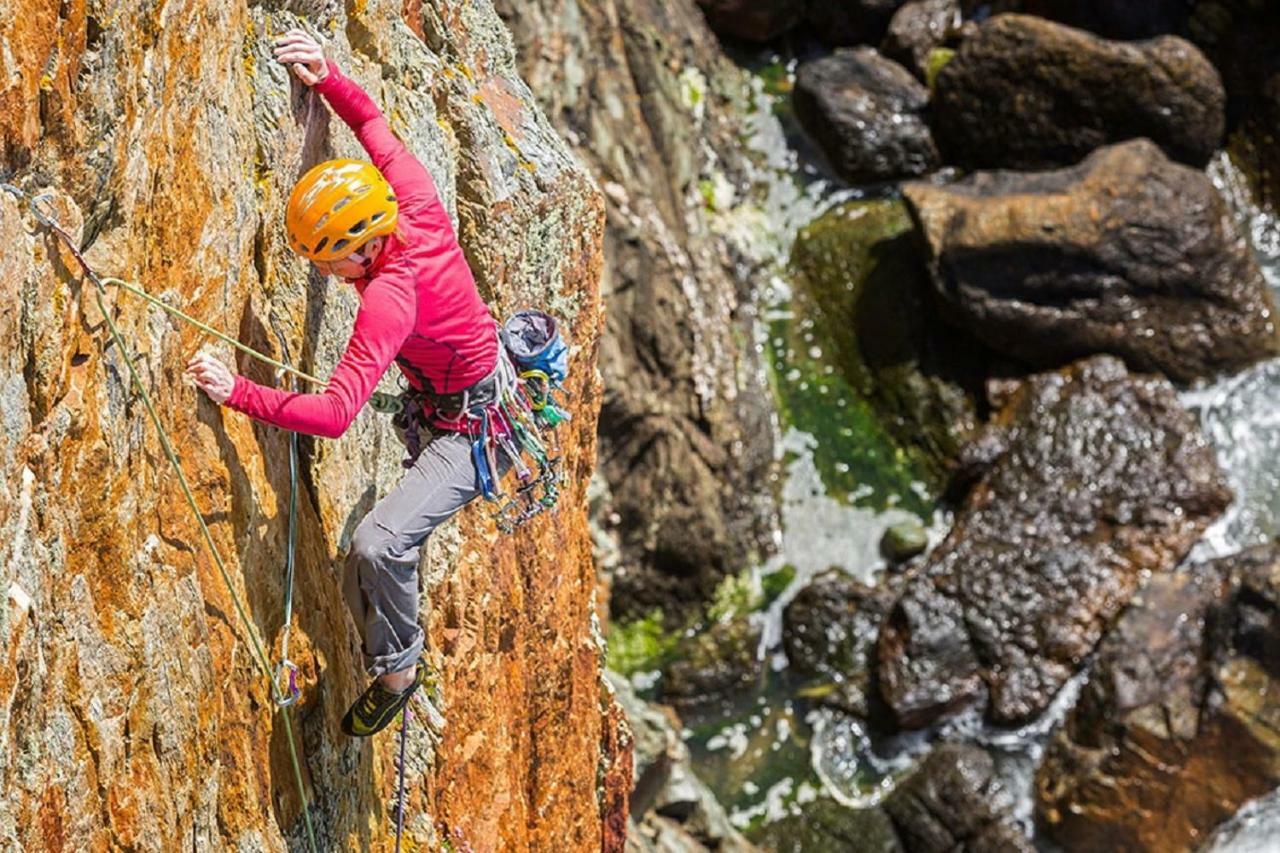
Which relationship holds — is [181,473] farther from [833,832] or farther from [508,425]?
[833,832]

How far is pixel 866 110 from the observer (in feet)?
78.0

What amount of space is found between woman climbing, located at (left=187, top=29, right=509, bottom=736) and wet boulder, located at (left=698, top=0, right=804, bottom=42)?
1798 centimetres

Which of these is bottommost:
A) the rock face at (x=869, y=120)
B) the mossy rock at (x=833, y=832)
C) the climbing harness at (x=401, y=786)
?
the mossy rock at (x=833, y=832)

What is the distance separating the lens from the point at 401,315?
6.88 m

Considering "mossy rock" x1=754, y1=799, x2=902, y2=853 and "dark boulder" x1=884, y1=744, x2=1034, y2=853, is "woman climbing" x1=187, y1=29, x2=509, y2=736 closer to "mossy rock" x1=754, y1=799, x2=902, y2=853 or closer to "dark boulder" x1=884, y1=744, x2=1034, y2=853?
"mossy rock" x1=754, y1=799, x2=902, y2=853

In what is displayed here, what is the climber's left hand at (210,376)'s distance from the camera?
6266 millimetres

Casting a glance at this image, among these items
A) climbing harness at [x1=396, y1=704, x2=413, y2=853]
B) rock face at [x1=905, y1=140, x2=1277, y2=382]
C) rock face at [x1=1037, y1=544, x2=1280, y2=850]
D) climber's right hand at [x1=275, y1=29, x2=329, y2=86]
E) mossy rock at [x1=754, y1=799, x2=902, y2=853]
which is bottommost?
mossy rock at [x1=754, y1=799, x2=902, y2=853]

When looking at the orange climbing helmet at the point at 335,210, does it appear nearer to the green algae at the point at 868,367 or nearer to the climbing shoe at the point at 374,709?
the climbing shoe at the point at 374,709

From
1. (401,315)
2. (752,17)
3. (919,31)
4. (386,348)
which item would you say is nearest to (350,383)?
(386,348)

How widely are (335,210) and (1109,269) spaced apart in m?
16.7

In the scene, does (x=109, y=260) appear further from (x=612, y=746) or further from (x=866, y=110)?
(x=866, y=110)

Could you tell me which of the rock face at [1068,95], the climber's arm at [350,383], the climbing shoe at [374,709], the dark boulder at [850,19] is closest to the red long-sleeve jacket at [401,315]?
the climber's arm at [350,383]

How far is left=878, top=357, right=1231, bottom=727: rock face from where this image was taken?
1947 cm

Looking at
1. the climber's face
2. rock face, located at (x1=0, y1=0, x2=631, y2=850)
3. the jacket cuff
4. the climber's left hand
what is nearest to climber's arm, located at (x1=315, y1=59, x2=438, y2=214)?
the jacket cuff
